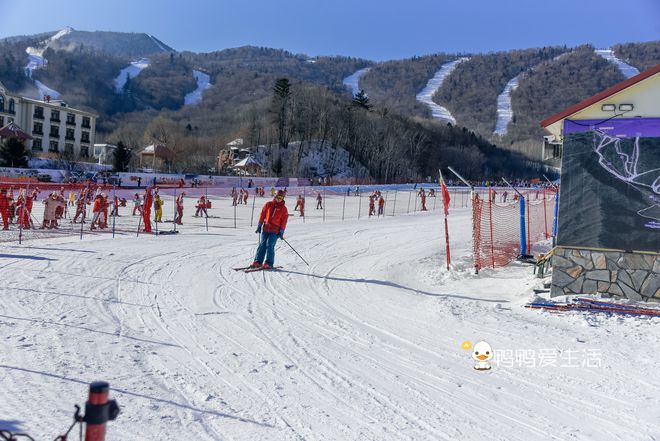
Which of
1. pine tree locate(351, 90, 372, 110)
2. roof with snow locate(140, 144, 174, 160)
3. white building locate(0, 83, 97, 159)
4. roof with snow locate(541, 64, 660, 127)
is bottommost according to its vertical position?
roof with snow locate(541, 64, 660, 127)

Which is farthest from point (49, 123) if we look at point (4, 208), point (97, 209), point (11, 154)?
point (97, 209)

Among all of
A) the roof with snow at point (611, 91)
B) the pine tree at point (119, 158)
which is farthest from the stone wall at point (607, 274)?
the pine tree at point (119, 158)

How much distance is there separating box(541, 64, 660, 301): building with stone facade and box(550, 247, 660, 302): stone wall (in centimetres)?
1

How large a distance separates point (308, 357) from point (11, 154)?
49.1 meters

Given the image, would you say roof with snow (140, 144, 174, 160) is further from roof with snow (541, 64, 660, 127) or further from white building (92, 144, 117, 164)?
roof with snow (541, 64, 660, 127)

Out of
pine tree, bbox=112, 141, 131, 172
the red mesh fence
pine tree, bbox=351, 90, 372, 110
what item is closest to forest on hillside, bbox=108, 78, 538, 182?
pine tree, bbox=351, 90, 372, 110

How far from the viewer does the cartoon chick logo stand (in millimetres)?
5530

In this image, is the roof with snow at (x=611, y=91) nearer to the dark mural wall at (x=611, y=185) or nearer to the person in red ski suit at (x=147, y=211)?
the dark mural wall at (x=611, y=185)

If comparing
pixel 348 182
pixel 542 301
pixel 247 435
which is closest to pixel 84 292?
pixel 247 435

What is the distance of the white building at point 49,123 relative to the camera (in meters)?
69.2

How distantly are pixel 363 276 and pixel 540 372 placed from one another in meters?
5.63

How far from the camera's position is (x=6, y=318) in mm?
6305

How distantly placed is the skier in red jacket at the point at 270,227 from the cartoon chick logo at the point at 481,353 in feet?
17.1

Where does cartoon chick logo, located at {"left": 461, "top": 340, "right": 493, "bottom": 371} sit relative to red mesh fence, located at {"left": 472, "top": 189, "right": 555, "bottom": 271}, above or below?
below
